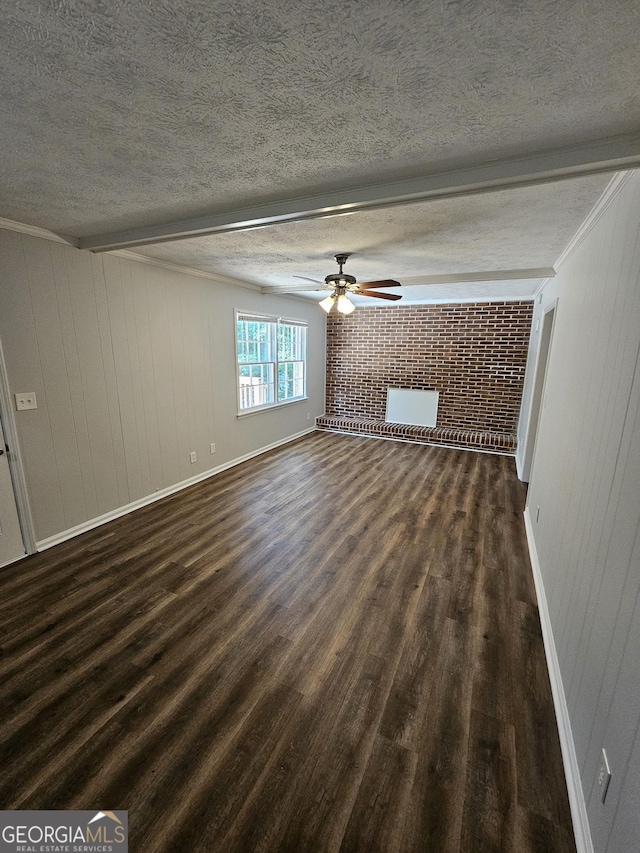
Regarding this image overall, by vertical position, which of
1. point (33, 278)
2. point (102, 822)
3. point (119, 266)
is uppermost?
point (119, 266)

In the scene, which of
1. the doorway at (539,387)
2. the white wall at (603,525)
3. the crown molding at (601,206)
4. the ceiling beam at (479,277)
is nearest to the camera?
the white wall at (603,525)

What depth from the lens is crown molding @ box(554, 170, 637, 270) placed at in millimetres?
1496

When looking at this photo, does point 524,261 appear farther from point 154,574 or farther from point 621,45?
point 154,574

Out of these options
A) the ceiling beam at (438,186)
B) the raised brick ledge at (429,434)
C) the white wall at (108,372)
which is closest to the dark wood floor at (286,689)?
the white wall at (108,372)

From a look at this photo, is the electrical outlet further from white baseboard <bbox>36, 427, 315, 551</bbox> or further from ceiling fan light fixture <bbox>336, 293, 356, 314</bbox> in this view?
white baseboard <bbox>36, 427, 315, 551</bbox>

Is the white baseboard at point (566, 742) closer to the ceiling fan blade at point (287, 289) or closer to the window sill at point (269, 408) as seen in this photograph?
the window sill at point (269, 408)

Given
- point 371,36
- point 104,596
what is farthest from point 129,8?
point 104,596

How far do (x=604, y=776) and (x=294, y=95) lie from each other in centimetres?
229

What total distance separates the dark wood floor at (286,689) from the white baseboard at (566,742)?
48mm

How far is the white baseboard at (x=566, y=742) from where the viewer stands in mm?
1124

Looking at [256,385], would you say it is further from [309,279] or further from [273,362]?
[309,279]

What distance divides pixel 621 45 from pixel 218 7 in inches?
39.0

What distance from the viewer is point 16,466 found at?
250 centimetres

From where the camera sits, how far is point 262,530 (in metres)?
3.08
